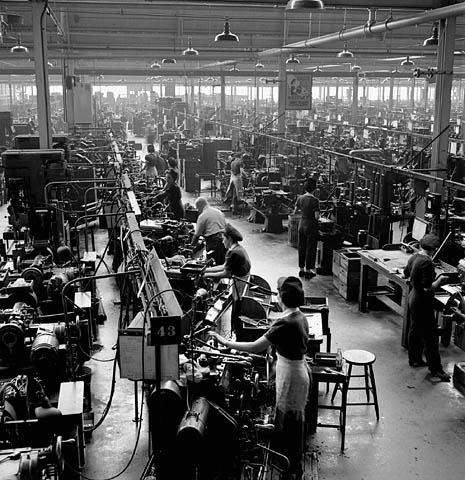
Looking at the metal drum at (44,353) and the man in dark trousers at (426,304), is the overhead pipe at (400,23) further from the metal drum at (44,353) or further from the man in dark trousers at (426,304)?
the metal drum at (44,353)

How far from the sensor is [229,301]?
276 inches

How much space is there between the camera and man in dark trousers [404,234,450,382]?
678 cm

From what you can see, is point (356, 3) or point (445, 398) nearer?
point (445, 398)

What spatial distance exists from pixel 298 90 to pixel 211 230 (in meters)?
9.33

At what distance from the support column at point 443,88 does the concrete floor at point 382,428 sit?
3.96 m

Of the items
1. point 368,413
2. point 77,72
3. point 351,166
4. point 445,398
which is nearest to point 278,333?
point 368,413

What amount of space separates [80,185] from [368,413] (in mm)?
9384

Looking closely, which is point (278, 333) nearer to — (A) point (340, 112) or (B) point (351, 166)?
(B) point (351, 166)

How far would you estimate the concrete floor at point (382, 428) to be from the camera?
528 cm

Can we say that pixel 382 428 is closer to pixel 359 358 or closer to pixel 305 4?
pixel 359 358

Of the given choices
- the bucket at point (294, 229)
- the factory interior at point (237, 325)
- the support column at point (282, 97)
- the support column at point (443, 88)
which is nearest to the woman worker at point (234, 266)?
the factory interior at point (237, 325)

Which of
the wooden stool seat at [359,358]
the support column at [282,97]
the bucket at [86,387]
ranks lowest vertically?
the bucket at [86,387]

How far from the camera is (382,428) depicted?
5879 millimetres

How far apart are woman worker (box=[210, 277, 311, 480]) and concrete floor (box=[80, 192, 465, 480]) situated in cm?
49
